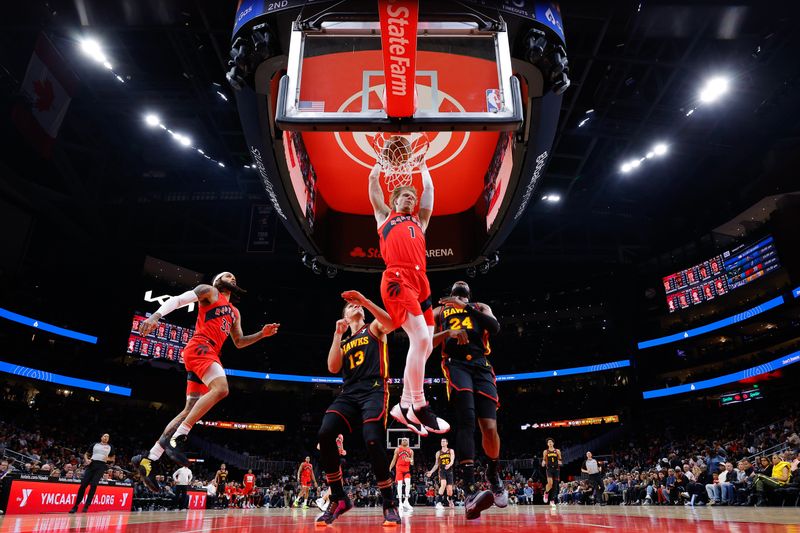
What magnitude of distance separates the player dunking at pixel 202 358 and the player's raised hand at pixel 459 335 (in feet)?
5.78

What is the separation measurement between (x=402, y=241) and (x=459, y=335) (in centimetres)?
146

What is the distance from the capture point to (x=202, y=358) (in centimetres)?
487

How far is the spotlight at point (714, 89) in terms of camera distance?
13304 mm

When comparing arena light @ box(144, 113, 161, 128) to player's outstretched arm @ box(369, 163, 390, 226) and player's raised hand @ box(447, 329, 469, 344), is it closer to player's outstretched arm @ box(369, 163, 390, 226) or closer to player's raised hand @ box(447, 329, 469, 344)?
player's outstretched arm @ box(369, 163, 390, 226)

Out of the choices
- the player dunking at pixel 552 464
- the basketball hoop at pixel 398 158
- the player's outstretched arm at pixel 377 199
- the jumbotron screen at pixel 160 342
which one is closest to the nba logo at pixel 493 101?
the basketball hoop at pixel 398 158

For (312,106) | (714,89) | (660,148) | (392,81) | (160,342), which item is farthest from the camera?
(160,342)

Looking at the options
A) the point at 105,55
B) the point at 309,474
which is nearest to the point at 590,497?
the point at 309,474

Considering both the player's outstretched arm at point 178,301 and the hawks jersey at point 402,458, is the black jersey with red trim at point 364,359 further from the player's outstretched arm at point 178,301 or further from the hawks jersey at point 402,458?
the hawks jersey at point 402,458

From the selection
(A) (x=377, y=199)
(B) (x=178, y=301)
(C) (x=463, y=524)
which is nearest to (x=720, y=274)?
(C) (x=463, y=524)

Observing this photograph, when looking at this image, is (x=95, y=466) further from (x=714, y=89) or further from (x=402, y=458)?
(x=714, y=89)

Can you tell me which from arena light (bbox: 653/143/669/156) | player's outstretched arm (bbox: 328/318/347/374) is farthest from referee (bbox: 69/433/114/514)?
arena light (bbox: 653/143/669/156)

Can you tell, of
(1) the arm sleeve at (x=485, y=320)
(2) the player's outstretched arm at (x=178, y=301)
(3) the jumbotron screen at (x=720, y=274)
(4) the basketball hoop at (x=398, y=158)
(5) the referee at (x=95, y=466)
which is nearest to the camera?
(2) the player's outstretched arm at (x=178, y=301)

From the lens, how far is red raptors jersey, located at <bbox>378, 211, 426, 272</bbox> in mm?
4102

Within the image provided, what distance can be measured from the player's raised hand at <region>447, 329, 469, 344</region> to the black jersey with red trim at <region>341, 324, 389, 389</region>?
686 millimetres
